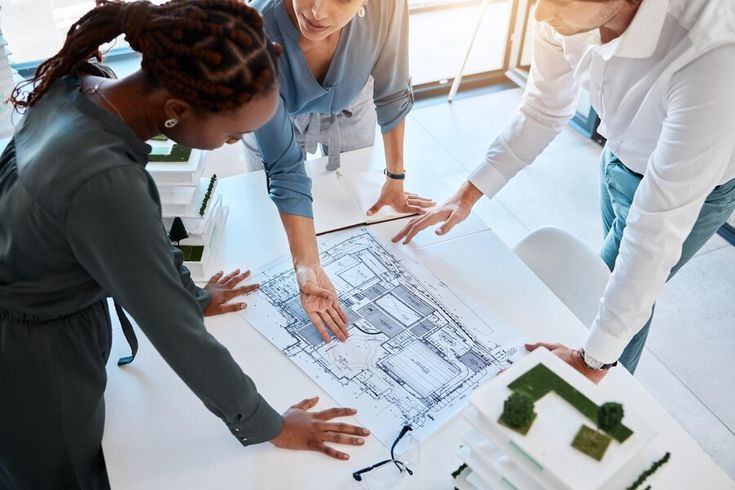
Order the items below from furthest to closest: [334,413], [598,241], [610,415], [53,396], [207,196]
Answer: [598,241]
[207,196]
[334,413]
[53,396]
[610,415]

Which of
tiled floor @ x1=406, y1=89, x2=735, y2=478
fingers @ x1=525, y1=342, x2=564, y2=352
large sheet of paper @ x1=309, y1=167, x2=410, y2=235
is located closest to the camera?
fingers @ x1=525, y1=342, x2=564, y2=352

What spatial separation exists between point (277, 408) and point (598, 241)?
6.73ft

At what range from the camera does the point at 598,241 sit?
2926mm

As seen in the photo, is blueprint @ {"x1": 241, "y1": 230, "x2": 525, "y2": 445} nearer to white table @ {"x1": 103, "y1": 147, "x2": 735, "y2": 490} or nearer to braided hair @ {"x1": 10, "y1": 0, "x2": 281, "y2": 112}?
white table @ {"x1": 103, "y1": 147, "x2": 735, "y2": 490}

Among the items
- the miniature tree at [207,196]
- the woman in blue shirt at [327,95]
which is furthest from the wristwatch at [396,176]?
A: the miniature tree at [207,196]

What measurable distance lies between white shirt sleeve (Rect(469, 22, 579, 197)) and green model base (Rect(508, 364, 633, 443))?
33.6 inches

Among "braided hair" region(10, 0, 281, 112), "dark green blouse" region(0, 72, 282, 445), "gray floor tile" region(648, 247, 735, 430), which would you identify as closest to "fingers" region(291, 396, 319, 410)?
"dark green blouse" region(0, 72, 282, 445)

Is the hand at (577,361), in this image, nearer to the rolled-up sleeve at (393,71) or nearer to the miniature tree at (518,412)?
the miniature tree at (518,412)

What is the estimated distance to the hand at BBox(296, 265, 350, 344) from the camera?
1.43 m

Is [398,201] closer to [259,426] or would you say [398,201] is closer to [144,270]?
[259,426]

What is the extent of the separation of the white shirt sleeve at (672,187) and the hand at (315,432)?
0.50 m

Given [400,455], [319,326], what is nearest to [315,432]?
[400,455]

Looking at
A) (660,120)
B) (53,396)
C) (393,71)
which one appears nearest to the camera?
(53,396)

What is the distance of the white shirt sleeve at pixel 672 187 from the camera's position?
116 centimetres
